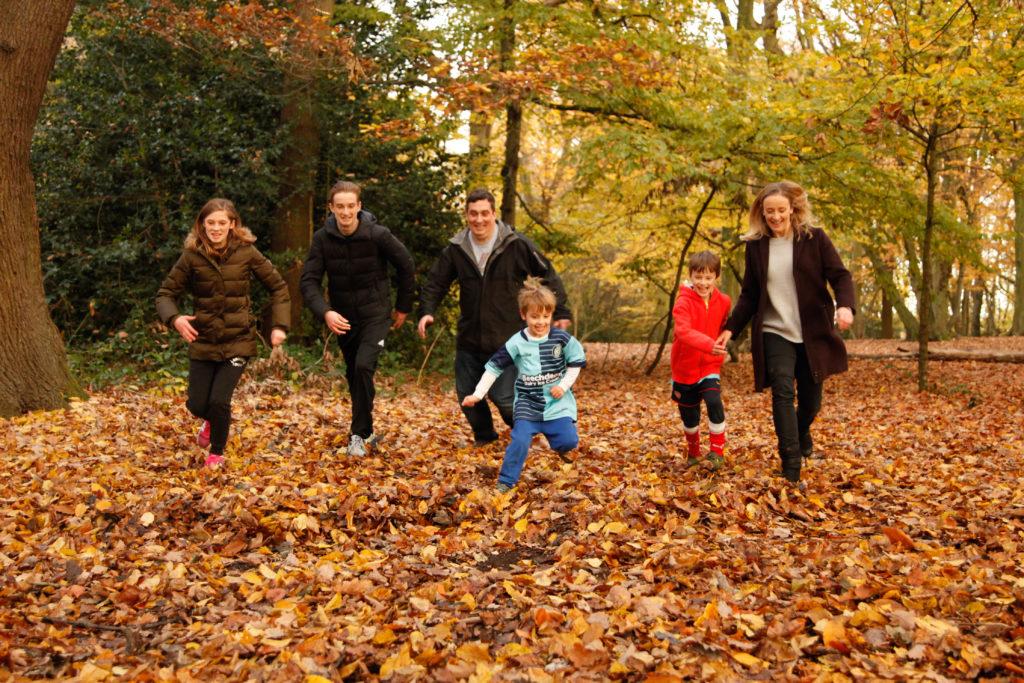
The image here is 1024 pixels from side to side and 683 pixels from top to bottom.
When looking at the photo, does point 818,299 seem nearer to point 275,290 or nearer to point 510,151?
point 275,290

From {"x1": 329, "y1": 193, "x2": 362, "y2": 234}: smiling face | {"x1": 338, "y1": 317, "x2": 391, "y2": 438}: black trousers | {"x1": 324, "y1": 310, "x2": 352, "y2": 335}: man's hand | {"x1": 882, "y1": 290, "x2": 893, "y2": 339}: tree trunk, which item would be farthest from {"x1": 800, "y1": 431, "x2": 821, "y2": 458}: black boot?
{"x1": 882, "y1": 290, "x2": 893, "y2": 339}: tree trunk

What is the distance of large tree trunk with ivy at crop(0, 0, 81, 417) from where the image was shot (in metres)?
7.11

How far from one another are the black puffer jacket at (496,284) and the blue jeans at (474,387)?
0.33 ft

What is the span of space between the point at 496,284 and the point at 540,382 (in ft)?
3.64

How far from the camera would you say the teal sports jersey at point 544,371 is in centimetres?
542

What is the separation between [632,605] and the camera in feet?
11.7

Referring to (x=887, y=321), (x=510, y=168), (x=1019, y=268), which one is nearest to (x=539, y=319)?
(x=510, y=168)

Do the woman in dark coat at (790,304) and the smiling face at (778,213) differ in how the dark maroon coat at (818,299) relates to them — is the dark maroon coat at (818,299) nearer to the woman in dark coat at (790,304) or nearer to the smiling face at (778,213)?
the woman in dark coat at (790,304)

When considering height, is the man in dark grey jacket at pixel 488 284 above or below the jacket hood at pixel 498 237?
below

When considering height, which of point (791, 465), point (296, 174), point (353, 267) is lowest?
point (791, 465)

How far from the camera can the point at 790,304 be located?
5.52 metres

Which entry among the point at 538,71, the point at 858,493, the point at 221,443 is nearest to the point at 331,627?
the point at 221,443

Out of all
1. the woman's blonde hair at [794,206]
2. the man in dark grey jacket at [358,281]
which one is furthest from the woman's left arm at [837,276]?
the man in dark grey jacket at [358,281]

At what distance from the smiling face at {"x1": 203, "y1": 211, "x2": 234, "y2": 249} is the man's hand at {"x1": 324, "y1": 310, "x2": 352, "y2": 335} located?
0.93 m
